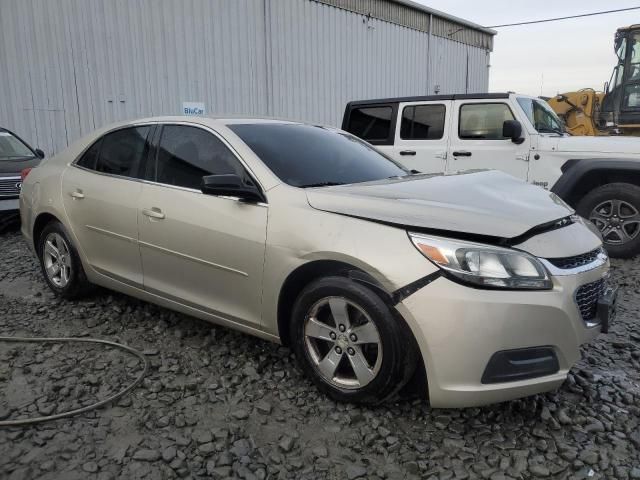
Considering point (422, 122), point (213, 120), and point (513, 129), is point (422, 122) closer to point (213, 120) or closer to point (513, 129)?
point (513, 129)

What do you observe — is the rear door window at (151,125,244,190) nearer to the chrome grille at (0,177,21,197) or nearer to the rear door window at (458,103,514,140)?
the rear door window at (458,103,514,140)

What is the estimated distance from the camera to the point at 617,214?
222 inches

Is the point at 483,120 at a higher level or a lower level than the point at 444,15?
lower

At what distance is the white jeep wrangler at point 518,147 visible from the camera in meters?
5.61

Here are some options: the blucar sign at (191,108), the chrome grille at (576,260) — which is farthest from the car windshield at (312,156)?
the blucar sign at (191,108)

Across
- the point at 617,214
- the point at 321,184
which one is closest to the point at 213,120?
the point at 321,184

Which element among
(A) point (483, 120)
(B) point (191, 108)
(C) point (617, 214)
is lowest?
(C) point (617, 214)

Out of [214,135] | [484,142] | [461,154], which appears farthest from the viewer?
[461,154]

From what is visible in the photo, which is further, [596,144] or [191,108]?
[191,108]

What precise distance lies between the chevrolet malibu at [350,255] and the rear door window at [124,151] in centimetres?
2

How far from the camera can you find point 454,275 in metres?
2.26

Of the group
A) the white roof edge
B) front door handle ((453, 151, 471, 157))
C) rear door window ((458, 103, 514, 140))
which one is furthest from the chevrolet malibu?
the white roof edge

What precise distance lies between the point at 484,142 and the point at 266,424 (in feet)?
16.1

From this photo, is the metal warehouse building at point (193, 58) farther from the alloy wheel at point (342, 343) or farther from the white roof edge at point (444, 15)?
the alloy wheel at point (342, 343)
